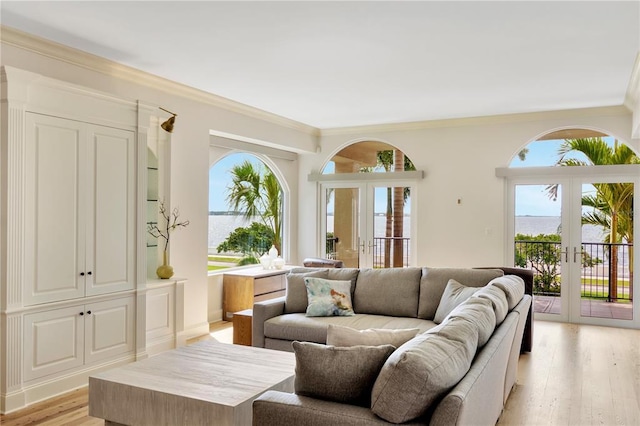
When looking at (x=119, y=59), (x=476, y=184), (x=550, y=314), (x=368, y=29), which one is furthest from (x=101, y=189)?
(x=550, y=314)

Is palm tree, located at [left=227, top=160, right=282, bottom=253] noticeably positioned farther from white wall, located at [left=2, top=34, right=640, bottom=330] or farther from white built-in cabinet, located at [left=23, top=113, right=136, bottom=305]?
white built-in cabinet, located at [left=23, top=113, right=136, bottom=305]

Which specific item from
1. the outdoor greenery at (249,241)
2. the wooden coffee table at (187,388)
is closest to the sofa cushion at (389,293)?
the wooden coffee table at (187,388)

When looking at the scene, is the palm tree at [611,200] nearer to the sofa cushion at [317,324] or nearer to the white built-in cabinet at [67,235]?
the sofa cushion at [317,324]

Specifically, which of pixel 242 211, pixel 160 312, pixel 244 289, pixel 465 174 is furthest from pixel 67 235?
pixel 465 174

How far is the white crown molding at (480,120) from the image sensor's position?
6172 mm

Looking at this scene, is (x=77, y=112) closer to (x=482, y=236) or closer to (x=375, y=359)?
(x=375, y=359)

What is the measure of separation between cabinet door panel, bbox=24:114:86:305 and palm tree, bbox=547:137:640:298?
18.4 feet

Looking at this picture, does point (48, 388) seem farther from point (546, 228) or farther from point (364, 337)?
point (546, 228)

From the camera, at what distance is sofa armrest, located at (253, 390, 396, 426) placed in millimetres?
1830

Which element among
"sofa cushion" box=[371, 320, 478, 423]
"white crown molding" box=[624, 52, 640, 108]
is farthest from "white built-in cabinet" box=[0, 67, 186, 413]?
"white crown molding" box=[624, 52, 640, 108]

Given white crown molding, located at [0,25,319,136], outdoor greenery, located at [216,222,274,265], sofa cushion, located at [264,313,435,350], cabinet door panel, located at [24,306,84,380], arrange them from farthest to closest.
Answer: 1. outdoor greenery, located at [216,222,274,265]
2. sofa cushion, located at [264,313,435,350]
3. white crown molding, located at [0,25,319,136]
4. cabinet door panel, located at [24,306,84,380]

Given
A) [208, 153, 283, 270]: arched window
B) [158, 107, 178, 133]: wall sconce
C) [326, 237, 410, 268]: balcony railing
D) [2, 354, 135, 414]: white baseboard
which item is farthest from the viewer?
[326, 237, 410, 268]: balcony railing

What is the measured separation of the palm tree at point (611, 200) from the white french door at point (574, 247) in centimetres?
1

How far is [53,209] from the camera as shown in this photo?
366cm
